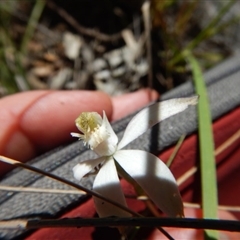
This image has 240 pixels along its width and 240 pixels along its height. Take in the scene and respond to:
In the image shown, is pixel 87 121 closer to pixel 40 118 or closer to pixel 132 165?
pixel 132 165

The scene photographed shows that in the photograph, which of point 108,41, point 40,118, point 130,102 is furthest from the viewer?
point 108,41

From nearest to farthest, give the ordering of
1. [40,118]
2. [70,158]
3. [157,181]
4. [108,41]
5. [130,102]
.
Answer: [157,181], [70,158], [40,118], [130,102], [108,41]

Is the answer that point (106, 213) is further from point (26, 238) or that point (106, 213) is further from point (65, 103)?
point (65, 103)

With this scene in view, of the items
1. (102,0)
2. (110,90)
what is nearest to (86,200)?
(110,90)

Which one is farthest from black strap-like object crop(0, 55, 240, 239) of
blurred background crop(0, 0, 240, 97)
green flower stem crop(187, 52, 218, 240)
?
blurred background crop(0, 0, 240, 97)

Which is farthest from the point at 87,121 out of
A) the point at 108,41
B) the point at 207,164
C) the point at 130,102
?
the point at 108,41

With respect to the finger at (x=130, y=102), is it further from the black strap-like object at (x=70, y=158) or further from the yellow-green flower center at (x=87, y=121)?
the yellow-green flower center at (x=87, y=121)

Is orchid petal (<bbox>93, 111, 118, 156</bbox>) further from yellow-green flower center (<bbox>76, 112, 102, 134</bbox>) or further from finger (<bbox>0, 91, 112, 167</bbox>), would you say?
finger (<bbox>0, 91, 112, 167</bbox>)
